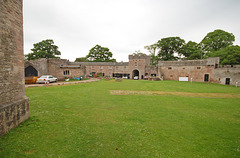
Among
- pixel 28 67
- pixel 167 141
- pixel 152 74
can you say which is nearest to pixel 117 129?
pixel 167 141

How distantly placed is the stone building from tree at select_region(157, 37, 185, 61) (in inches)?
428

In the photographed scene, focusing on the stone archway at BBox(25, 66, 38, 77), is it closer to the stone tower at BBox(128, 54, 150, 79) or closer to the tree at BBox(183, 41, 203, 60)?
the stone tower at BBox(128, 54, 150, 79)

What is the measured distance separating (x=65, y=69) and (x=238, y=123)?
33.2 m

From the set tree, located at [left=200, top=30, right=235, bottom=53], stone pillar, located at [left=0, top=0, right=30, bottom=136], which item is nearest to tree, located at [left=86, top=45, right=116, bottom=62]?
tree, located at [left=200, top=30, right=235, bottom=53]

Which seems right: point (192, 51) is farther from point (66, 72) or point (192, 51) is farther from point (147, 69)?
point (66, 72)

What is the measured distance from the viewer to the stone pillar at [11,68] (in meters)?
4.43

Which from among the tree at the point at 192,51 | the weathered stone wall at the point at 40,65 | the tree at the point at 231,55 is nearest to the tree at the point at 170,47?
the tree at the point at 192,51

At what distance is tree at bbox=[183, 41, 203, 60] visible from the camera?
136 feet

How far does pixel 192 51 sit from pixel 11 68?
53.0 m

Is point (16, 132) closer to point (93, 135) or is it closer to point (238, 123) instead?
point (93, 135)

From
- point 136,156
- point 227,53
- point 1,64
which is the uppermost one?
point 227,53

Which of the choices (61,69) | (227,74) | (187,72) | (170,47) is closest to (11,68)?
(61,69)

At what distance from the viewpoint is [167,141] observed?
4262mm

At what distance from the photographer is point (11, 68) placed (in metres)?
4.96
